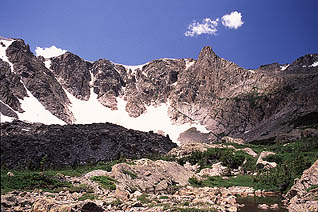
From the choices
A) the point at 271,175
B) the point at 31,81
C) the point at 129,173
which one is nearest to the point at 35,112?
the point at 31,81

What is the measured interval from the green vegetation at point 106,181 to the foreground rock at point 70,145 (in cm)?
4046

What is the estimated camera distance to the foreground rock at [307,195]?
51.0 ft

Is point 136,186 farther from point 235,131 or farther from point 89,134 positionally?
point 235,131

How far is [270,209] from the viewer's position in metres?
20.2

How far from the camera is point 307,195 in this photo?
18.0m

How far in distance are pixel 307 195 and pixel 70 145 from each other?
74501 mm

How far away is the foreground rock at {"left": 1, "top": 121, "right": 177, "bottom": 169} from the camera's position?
67.2 m

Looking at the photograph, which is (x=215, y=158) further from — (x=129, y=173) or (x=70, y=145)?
(x=70, y=145)

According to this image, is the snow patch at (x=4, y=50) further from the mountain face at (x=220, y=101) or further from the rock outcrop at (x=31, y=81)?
the rock outcrop at (x=31, y=81)

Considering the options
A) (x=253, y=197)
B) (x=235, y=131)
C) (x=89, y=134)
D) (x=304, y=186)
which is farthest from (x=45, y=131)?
(x=235, y=131)

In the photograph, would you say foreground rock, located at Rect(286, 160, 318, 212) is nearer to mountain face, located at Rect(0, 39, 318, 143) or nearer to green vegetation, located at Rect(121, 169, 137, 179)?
green vegetation, located at Rect(121, 169, 137, 179)

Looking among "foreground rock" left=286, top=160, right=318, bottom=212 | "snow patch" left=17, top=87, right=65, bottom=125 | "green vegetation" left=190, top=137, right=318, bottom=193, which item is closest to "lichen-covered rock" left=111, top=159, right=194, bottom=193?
"green vegetation" left=190, top=137, right=318, bottom=193

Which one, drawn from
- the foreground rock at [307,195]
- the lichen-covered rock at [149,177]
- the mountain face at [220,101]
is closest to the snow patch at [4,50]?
the mountain face at [220,101]

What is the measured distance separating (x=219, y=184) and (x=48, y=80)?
568ft
